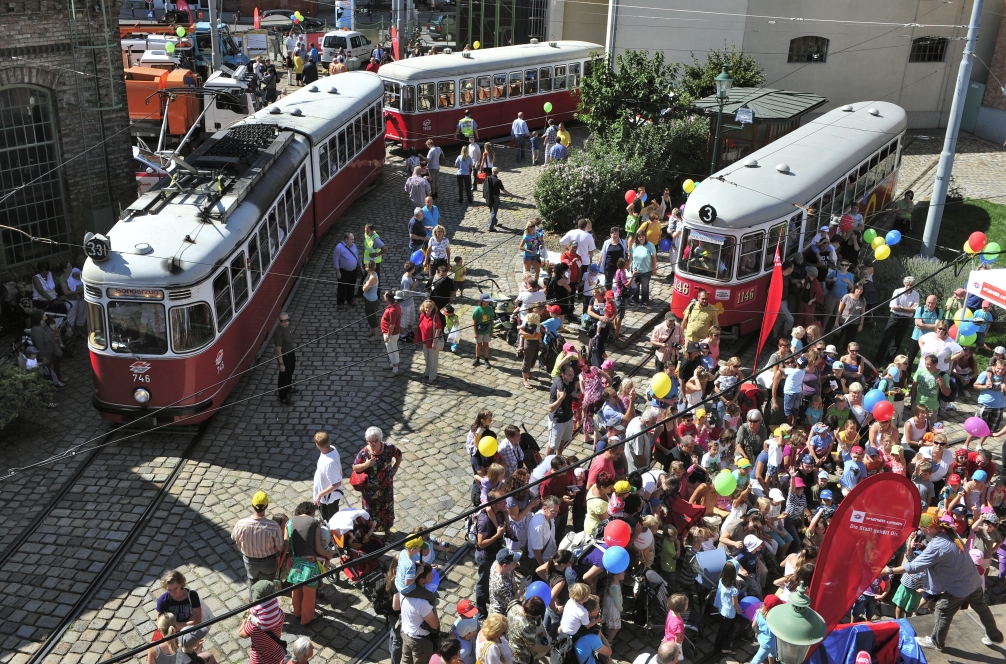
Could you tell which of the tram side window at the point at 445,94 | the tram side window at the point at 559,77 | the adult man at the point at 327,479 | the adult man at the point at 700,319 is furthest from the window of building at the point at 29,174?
the tram side window at the point at 559,77

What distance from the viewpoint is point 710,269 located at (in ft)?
53.4

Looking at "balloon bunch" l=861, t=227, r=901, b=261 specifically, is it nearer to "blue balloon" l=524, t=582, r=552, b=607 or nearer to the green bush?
"blue balloon" l=524, t=582, r=552, b=607

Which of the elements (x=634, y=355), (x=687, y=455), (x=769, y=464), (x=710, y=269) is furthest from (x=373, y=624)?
(x=710, y=269)

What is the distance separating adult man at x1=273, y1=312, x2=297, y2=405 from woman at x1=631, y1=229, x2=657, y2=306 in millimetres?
6361

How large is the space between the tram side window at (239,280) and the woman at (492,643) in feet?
24.1

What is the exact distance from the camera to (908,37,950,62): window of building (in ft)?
105

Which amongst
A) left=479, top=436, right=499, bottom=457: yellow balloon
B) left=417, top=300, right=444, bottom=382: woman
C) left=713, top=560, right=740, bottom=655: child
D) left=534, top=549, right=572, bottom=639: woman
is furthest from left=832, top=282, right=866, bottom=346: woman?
left=534, top=549, right=572, bottom=639: woman

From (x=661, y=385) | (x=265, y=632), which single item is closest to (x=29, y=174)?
(x=661, y=385)

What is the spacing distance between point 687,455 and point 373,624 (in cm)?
417

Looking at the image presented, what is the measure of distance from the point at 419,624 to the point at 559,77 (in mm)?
24410

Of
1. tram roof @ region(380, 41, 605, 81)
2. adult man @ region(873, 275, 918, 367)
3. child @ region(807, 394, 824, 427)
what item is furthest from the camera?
tram roof @ region(380, 41, 605, 81)

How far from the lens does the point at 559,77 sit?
101 ft

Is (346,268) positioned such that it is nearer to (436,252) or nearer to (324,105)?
(436,252)

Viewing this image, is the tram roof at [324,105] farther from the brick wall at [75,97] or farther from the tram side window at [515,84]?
the tram side window at [515,84]
